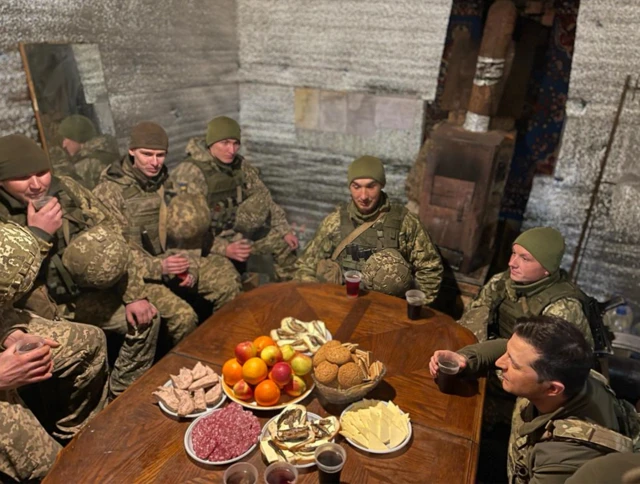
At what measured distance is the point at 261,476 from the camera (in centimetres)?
186

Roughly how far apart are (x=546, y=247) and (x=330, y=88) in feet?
10.6

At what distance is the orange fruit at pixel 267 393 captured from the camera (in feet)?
6.97

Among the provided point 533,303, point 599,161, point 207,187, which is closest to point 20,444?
point 207,187

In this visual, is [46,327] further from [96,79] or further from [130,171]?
[96,79]

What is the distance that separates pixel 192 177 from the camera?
443 centimetres

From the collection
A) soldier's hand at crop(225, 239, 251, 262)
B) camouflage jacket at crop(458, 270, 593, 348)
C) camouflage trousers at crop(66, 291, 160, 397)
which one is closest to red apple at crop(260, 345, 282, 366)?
camouflage trousers at crop(66, 291, 160, 397)

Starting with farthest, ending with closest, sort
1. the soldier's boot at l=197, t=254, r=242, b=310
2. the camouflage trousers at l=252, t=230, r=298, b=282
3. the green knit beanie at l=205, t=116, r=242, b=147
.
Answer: the camouflage trousers at l=252, t=230, r=298, b=282 → the green knit beanie at l=205, t=116, r=242, b=147 → the soldier's boot at l=197, t=254, r=242, b=310

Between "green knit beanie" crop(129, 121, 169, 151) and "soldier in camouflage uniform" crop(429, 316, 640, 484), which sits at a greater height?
"green knit beanie" crop(129, 121, 169, 151)

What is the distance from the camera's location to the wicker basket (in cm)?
210

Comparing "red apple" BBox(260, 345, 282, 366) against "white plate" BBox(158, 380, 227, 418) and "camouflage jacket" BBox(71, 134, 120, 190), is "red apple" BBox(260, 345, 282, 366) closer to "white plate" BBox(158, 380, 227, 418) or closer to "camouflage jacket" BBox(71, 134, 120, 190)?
"white plate" BBox(158, 380, 227, 418)

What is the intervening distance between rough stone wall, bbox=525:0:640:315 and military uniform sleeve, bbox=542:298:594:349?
1839 mm

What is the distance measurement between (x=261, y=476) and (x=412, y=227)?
7.56 ft

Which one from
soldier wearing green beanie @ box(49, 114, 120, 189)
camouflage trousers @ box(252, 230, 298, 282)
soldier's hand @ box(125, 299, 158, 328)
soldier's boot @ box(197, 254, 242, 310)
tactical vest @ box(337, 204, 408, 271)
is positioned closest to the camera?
soldier's hand @ box(125, 299, 158, 328)

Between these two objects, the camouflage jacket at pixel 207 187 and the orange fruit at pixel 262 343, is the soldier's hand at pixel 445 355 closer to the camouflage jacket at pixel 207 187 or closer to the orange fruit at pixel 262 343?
the orange fruit at pixel 262 343
